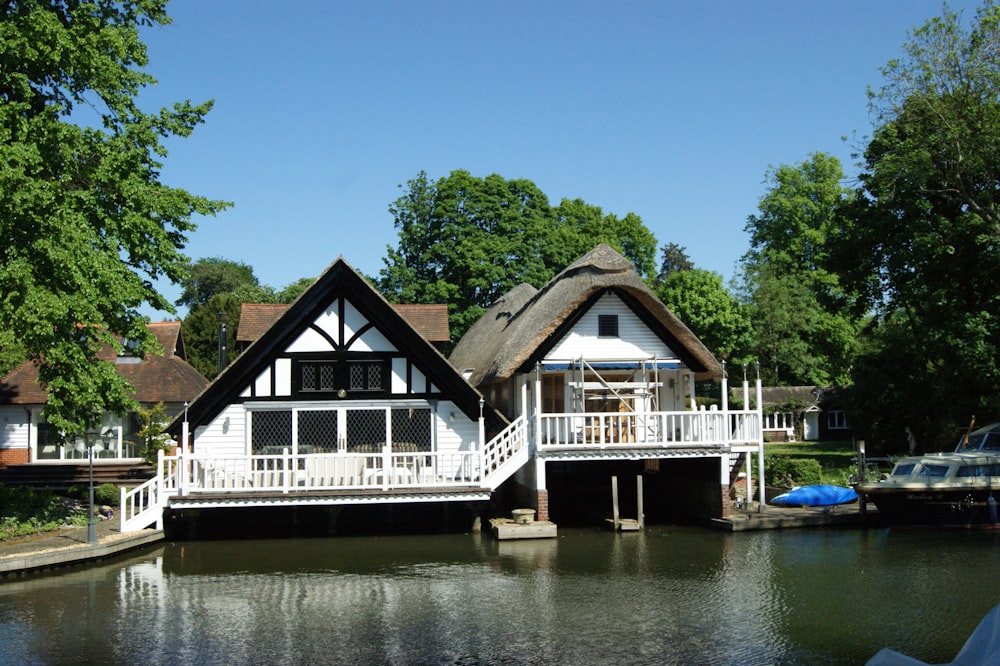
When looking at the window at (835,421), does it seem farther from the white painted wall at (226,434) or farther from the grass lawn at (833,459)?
the white painted wall at (226,434)

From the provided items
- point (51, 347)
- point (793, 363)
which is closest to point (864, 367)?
point (793, 363)

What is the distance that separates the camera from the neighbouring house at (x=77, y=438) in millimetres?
32125

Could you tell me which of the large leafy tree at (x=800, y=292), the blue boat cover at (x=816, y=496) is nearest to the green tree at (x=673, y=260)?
the large leafy tree at (x=800, y=292)

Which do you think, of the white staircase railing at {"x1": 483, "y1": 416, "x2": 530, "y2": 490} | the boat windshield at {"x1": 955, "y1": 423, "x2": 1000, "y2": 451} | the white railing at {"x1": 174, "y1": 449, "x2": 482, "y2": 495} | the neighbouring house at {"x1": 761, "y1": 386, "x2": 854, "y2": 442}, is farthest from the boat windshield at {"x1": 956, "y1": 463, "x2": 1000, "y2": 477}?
the neighbouring house at {"x1": 761, "y1": 386, "x2": 854, "y2": 442}

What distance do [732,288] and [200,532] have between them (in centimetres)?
4553

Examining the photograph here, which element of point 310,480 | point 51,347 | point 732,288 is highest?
point 732,288

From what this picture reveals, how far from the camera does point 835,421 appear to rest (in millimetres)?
65312

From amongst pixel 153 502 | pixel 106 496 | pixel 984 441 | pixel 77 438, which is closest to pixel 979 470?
pixel 984 441

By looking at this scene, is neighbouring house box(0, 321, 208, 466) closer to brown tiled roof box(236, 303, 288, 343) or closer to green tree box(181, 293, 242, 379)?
brown tiled roof box(236, 303, 288, 343)

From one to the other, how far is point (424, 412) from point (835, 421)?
48.0m

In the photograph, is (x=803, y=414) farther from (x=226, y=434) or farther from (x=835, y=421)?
(x=226, y=434)

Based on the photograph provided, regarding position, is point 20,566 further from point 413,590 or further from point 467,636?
point 467,636

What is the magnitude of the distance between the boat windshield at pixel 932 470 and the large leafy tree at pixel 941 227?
933cm

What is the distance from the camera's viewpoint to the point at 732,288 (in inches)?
2446
